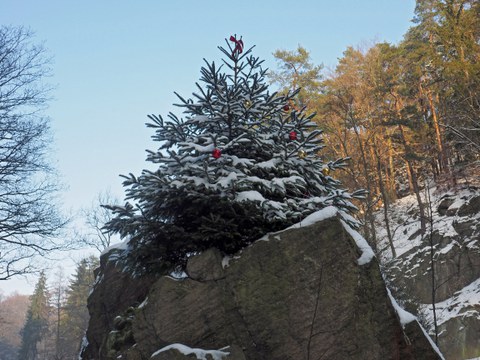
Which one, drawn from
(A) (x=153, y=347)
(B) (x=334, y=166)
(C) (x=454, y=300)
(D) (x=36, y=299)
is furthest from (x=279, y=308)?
(D) (x=36, y=299)

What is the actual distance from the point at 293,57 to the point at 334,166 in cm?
1686

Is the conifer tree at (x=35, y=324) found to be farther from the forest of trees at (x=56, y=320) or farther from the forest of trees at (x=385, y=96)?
the forest of trees at (x=385, y=96)

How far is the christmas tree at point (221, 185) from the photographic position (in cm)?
469

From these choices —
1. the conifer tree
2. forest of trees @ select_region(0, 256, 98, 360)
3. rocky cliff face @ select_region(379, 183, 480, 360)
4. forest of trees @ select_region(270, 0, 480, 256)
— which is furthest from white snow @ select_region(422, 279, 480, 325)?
the conifer tree

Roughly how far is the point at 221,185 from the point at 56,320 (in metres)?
59.3

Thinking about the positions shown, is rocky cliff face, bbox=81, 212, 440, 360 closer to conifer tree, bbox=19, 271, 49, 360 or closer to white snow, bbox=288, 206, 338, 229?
white snow, bbox=288, 206, 338, 229

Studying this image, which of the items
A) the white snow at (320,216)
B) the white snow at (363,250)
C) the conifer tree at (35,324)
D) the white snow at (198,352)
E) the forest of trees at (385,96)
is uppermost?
the forest of trees at (385,96)

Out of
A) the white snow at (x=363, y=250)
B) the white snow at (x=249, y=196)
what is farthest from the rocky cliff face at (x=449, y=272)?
the white snow at (x=249, y=196)

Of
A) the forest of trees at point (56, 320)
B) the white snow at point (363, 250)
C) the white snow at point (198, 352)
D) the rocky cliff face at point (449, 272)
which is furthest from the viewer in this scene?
the forest of trees at point (56, 320)

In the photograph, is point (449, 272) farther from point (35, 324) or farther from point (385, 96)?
point (35, 324)

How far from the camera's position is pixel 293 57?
69.5ft

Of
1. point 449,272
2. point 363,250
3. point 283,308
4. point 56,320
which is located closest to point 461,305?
point 449,272

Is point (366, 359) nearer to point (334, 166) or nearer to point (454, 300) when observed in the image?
point (334, 166)

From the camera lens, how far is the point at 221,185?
4516 millimetres
